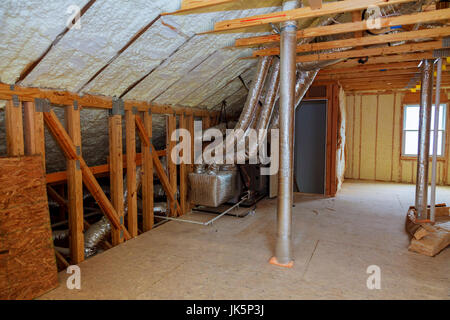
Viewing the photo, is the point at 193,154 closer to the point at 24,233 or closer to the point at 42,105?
the point at 42,105

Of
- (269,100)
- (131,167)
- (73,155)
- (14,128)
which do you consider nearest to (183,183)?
(131,167)

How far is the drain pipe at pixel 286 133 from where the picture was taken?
259 centimetres

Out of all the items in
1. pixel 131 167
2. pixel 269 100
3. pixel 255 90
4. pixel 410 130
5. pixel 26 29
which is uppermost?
pixel 26 29

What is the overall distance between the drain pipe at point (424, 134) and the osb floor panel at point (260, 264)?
1.24ft

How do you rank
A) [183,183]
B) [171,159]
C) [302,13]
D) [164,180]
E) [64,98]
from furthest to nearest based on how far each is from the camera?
[183,183] → [171,159] → [164,180] → [64,98] → [302,13]

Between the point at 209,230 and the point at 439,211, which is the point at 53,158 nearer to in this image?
the point at 209,230

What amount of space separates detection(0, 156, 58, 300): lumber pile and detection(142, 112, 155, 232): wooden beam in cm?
141

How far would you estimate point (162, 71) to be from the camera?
309 cm

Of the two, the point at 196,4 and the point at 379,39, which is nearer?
the point at 196,4

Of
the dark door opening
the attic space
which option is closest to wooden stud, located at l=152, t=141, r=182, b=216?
the attic space

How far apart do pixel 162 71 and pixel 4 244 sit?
2.00 m

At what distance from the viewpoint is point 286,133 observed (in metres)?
2.66

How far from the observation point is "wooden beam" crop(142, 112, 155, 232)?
364 centimetres

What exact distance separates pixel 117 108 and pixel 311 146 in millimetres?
3803
